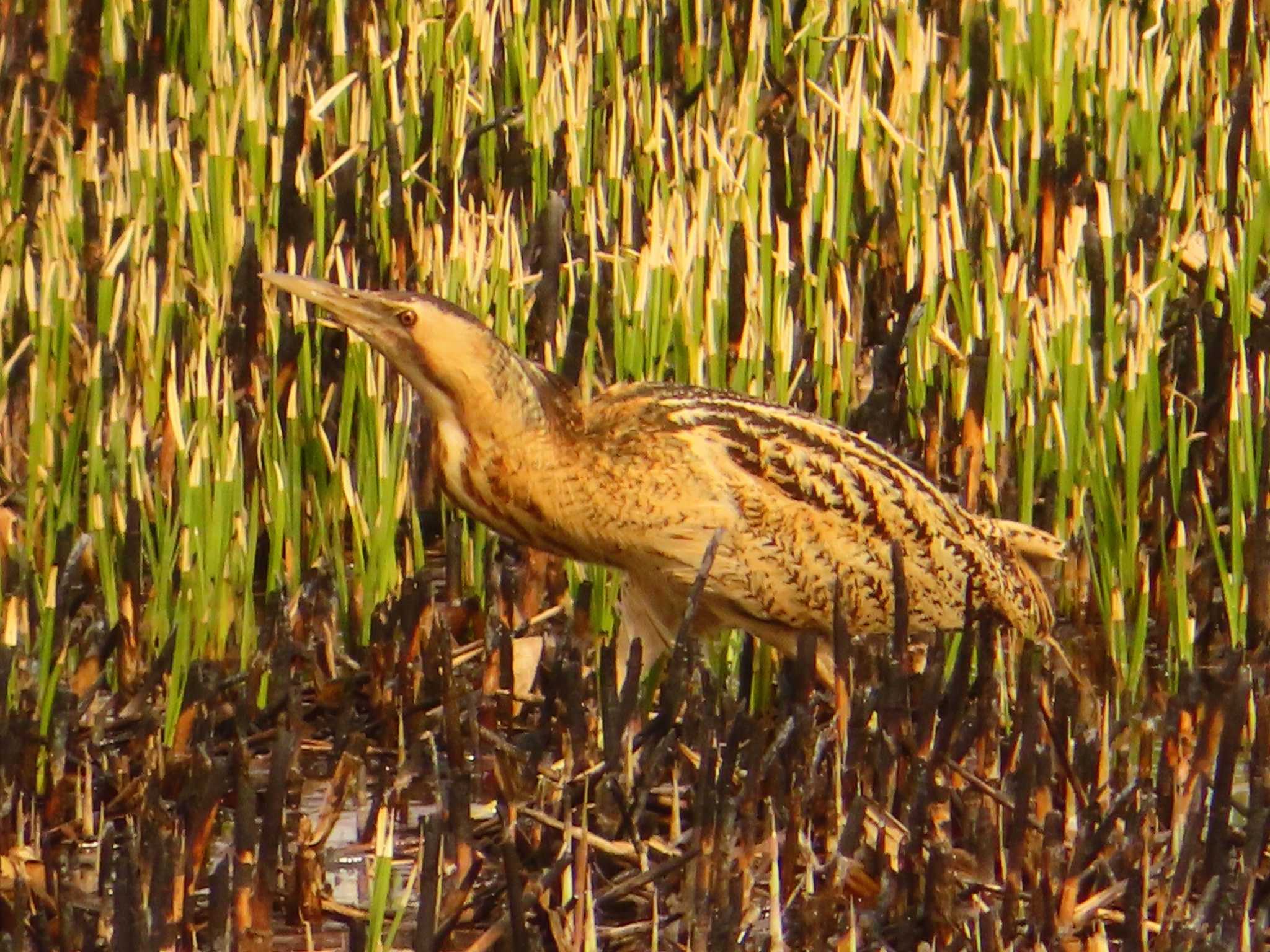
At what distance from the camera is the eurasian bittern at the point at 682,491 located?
13.4ft

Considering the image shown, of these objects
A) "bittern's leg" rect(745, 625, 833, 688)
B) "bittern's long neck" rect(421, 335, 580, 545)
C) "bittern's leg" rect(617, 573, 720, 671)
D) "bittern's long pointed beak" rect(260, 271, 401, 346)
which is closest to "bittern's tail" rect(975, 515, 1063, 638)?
"bittern's leg" rect(745, 625, 833, 688)

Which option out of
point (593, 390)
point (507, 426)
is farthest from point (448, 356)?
point (593, 390)

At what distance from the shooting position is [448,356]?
4066 mm

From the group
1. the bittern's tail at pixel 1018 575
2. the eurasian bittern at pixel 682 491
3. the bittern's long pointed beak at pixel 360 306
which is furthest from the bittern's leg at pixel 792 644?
the bittern's long pointed beak at pixel 360 306

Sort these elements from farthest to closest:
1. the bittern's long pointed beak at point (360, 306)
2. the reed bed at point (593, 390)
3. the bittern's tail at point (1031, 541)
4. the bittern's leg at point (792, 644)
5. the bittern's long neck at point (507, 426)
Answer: the bittern's tail at point (1031, 541)
the bittern's leg at point (792, 644)
the bittern's long neck at point (507, 426)
the bittern's long pointed beak at point (360, 306)
the reed bed at point (593, 390)

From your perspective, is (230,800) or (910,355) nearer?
(230,800)

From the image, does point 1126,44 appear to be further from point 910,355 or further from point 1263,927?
point 1263,927

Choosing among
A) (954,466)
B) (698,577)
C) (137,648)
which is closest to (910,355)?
(954,466)

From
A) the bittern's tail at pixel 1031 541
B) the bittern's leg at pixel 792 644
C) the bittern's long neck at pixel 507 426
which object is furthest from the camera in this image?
the bittern's tail at pixel 1031 541

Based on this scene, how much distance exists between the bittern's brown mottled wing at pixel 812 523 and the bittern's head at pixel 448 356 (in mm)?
124

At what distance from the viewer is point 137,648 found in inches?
170

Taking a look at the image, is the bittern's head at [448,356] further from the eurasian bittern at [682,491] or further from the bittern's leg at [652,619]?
the bittern's leg at [652,619]

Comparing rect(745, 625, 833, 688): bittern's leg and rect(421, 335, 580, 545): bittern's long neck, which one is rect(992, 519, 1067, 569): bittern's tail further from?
rect(421, 335, 580, 545): bittern's long neck

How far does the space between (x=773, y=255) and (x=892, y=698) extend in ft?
4.82
